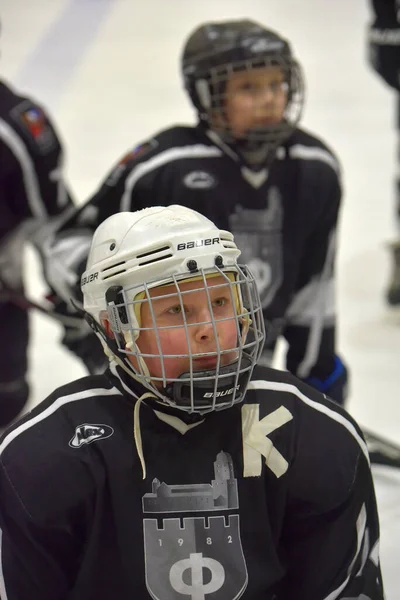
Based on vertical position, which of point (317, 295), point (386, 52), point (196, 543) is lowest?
point (317, 295)

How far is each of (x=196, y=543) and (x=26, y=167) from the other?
1094 millimetres

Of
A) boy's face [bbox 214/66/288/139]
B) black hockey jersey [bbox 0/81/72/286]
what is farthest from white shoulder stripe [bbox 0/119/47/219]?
boy's face [bbox 214/66/288/139]

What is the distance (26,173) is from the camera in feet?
6.26

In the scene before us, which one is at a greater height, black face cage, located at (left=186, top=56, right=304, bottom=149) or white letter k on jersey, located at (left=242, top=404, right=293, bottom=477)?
black face cage, located at (left=186, top=56, right=304, bottom=149)

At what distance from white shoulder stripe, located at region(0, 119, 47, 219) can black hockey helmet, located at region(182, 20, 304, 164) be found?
39 centimetres

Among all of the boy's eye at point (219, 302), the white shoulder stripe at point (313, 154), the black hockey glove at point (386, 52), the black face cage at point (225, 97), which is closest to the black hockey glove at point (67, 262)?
the black face cage at point (225, 97)

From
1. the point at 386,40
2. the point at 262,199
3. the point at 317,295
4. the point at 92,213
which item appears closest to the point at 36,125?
the point at 92,213

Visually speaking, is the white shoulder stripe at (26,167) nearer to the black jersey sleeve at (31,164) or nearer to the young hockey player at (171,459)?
the black jersey sleeve at (31,164)

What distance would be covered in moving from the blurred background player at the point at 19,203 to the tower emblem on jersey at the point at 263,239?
1.53ft

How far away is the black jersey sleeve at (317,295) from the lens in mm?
1829

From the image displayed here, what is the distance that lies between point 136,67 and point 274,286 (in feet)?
13.8

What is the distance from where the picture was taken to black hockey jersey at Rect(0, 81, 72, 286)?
1.87 metres

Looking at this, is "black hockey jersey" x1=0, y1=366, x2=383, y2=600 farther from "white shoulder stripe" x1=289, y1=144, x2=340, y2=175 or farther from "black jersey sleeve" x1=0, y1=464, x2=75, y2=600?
"white shoulder stripe" x1=289, y1=144, x2=340, y2=175

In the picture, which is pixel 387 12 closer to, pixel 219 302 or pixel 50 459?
pixel 219 302
